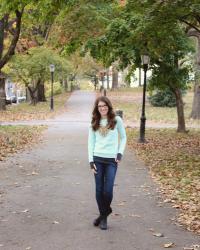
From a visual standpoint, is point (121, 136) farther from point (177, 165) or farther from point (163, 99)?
point (163, 99)

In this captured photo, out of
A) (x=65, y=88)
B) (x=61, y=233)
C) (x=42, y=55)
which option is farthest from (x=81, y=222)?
(x=65, y=88)

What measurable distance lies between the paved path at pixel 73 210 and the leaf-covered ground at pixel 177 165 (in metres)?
0.27

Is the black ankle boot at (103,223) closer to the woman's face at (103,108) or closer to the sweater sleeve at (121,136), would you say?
the sweater sleeve at (121,136)

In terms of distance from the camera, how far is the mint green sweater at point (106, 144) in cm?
690

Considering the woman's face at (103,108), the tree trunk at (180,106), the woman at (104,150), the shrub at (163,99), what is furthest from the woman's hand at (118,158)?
the shrub at (163,99)

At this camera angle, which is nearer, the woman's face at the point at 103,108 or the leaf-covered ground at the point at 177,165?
the woman's face at the point at 103,108

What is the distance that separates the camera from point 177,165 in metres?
12.9

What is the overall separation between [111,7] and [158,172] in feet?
33.4

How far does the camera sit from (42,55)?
39.6m

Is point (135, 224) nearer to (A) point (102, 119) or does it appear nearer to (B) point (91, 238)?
(B) point (91, 238)

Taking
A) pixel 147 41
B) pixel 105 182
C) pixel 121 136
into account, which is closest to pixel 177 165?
pixel 147 41

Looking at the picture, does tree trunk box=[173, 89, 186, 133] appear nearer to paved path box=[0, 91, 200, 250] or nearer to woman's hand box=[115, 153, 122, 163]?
paved path box=[0, 91, 200, 250]

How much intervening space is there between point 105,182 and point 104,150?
0.45 m

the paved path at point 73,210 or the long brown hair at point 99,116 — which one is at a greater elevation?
the long brown hair at point 99,116
